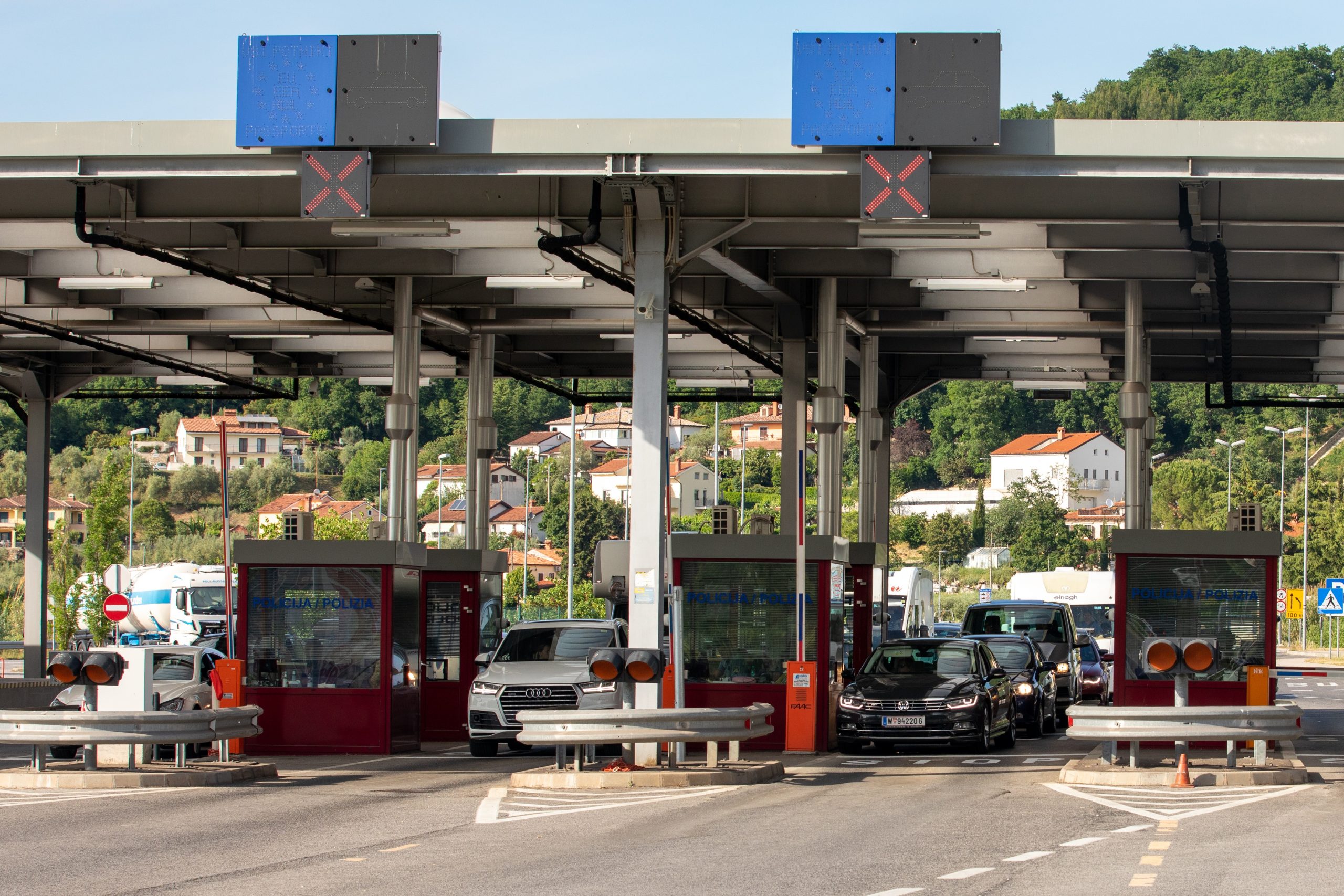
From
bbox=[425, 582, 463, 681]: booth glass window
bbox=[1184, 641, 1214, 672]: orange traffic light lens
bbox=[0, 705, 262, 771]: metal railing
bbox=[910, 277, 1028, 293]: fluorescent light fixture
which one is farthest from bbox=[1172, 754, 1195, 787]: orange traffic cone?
bbox=[425, 582, 463, 681]: booth glass window

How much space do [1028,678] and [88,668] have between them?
45.6ft

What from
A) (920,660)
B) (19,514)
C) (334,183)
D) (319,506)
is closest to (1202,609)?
(920,660)

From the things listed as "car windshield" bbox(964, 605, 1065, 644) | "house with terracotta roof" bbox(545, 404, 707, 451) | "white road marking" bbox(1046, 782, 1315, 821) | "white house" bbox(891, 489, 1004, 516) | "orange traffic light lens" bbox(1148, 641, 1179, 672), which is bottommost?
"white road marking" bbox(1046, 782, 1315, 821)

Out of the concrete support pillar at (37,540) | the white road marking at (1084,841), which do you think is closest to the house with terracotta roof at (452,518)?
the concrete support pillar at (37,540)

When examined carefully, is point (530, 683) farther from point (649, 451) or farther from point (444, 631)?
point (649, 451)

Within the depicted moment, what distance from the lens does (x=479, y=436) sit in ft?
101

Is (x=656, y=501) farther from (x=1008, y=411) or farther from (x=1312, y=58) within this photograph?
(x=1312, y=58)

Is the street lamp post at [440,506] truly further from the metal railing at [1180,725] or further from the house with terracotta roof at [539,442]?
the metal railing at [1180,725]

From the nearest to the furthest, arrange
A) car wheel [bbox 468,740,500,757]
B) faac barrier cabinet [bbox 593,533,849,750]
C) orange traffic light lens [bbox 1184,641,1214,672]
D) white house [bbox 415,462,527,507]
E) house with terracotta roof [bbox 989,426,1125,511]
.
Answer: orange traffic light lens [bbox 1184,641,1214,672] < faac barrier cabinet [bbox 593,533,849,750] < car wheel [bbox 468,740,500,757] < white house [bbox 415,462,527,507] < house with terracotta roof [bbox 989,426,1125,511]

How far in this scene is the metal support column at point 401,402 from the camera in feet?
80.4

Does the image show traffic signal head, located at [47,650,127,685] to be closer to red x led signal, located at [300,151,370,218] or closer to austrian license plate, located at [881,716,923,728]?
red x led signal, located at [300,151,370,218]

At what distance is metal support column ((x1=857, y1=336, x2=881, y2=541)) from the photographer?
2967cm

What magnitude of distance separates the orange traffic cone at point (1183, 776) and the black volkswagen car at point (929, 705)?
5477mm

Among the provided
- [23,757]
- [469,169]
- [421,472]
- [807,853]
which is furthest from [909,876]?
[421,472]
